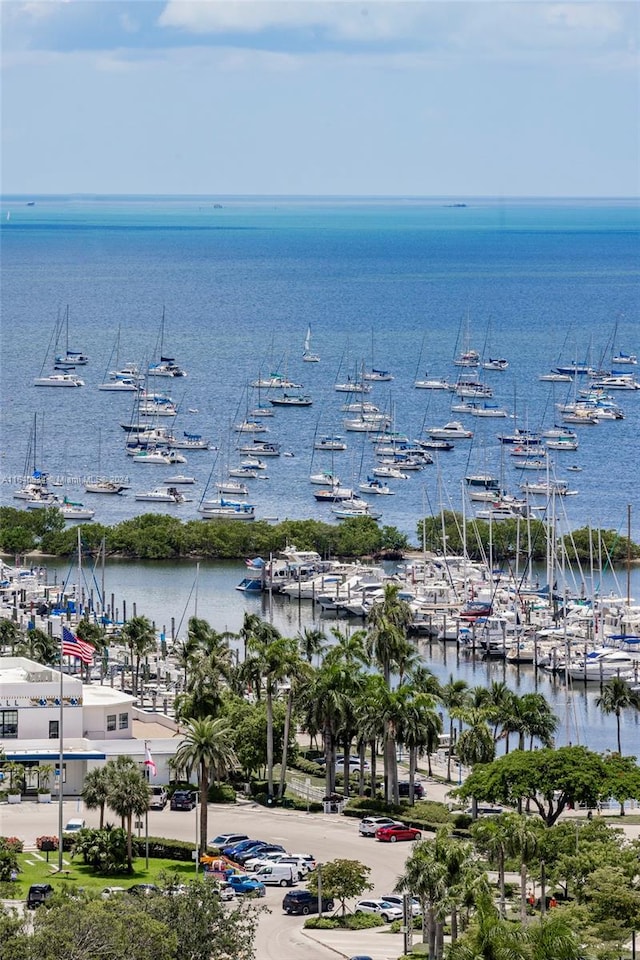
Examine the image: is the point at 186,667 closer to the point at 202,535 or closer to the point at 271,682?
the point at 271,682

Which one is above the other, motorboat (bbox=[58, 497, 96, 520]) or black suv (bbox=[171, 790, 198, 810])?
motorboat (bbox=[58, 497, 96, 520])

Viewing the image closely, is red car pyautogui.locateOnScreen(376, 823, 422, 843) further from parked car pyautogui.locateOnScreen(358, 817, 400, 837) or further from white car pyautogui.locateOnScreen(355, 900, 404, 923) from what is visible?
white car pyautogui.locateOnScreen(355, 900, 404, 923)

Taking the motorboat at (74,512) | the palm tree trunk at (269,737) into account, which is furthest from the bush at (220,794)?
the motorboat at (74,512)

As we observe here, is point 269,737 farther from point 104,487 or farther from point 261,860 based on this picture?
point 104,487

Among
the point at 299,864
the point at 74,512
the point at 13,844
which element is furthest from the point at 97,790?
the point at 74,512

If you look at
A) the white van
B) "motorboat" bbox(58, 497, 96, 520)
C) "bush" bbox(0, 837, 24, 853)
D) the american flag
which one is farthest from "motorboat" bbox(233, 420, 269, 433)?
the white van

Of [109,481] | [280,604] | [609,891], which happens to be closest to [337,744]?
[609,891]
